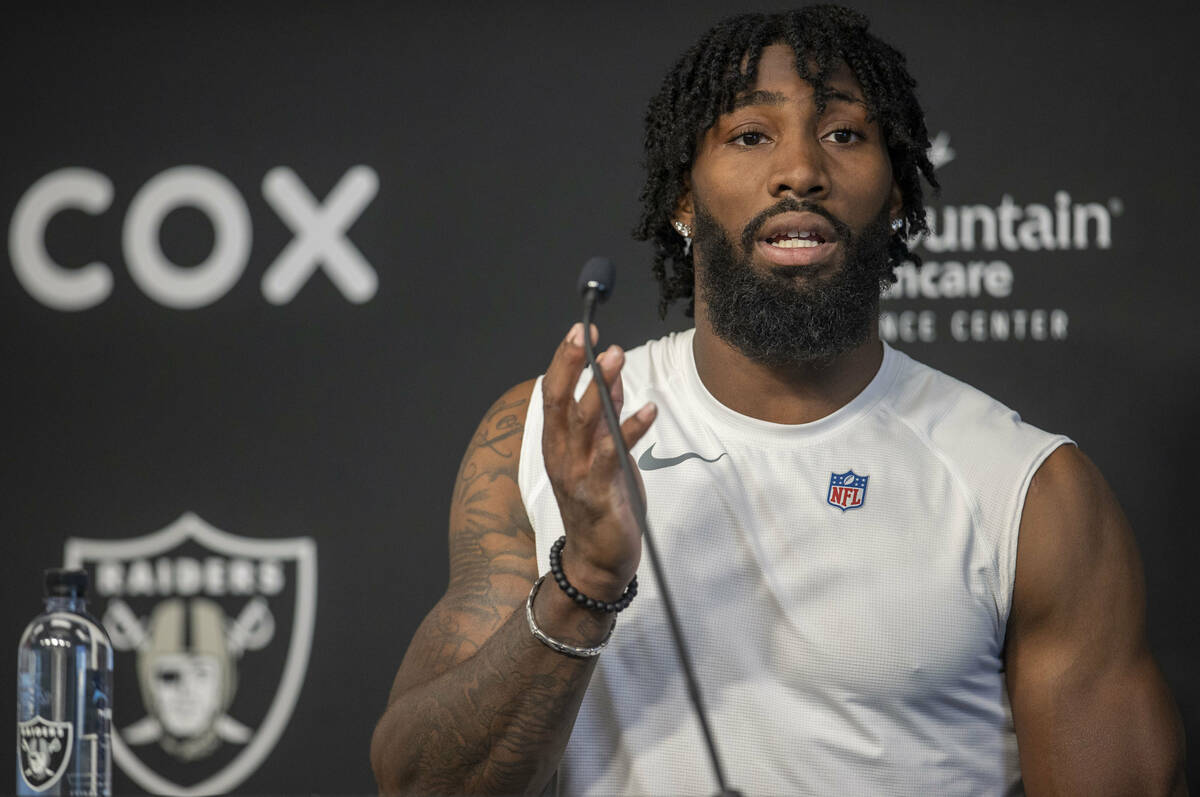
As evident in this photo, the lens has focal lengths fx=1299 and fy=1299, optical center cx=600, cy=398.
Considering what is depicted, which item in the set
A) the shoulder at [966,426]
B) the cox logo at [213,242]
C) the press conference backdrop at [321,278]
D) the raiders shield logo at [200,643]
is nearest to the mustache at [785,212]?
the shoulder at [966,426]

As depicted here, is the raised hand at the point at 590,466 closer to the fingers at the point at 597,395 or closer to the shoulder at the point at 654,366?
the fingers at the point at 597,395

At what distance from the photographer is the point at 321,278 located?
7.20 ft

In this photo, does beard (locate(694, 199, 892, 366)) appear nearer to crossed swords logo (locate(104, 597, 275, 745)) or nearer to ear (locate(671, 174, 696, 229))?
ear (locate(671, 174, 696, 229))

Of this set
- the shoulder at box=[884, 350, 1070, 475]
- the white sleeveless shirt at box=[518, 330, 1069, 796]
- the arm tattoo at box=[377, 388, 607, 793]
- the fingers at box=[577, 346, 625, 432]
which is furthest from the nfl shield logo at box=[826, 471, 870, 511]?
the fingers at box=[577, 346, 625, 432]

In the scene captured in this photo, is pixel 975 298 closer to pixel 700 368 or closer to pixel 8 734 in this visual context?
pixel 700 368

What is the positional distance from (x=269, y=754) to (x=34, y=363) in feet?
2.56

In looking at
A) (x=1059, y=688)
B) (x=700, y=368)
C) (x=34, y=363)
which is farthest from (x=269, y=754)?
(x=1059, y=688)

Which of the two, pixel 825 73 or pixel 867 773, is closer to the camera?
pixel 867 773

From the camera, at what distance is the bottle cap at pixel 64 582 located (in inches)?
47.4

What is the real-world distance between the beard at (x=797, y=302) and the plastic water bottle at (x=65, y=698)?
800mm

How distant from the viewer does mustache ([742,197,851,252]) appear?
1.53m

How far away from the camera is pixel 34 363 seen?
2.23 metres

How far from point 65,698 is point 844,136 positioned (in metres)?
1.11

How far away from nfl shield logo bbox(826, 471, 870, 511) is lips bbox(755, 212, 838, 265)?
261 millimetres
